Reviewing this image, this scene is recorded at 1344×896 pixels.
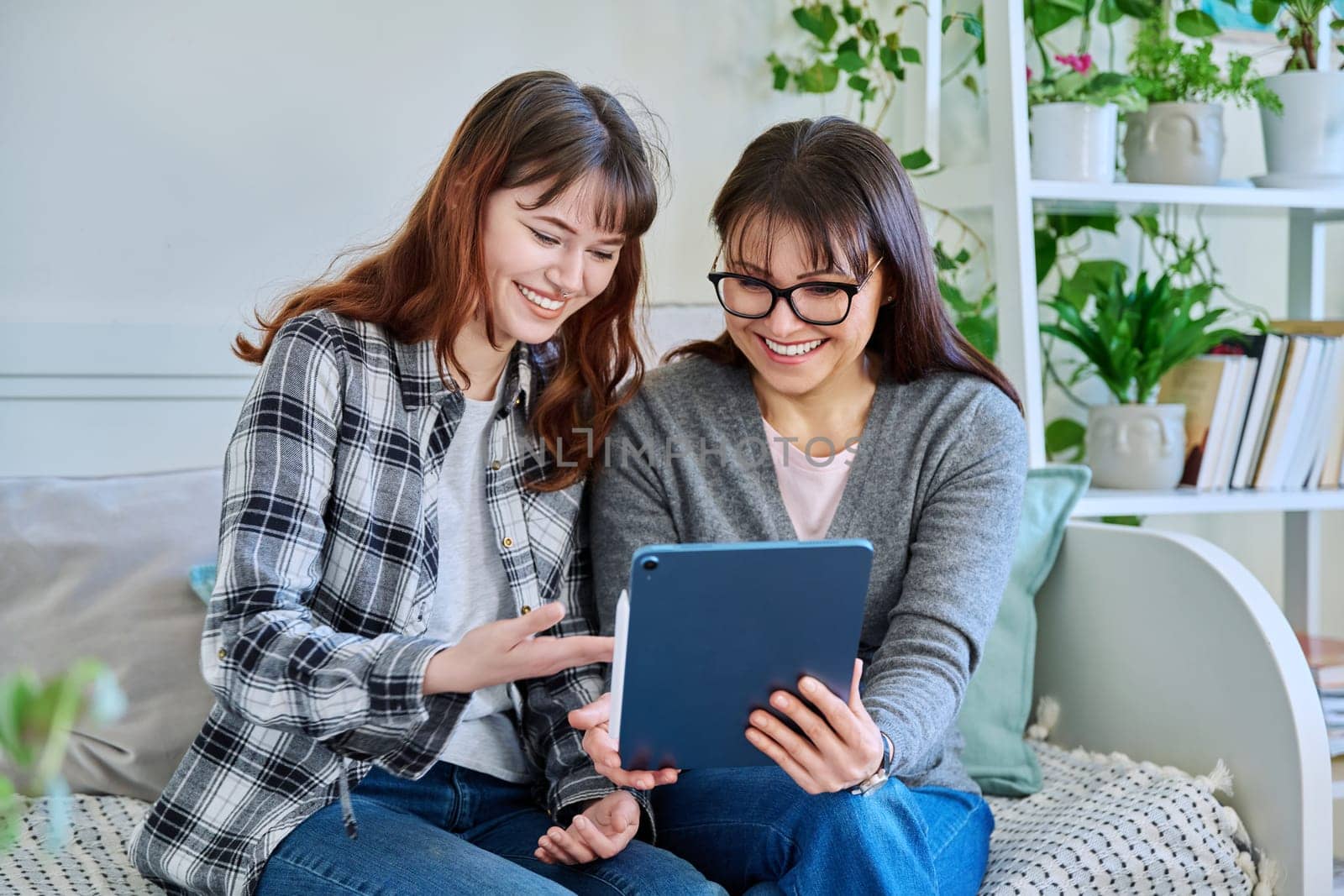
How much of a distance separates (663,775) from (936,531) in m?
0.35

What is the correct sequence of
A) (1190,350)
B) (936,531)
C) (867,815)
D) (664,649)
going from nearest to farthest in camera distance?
(664,649), (867,815), (936,531), (1190,350)

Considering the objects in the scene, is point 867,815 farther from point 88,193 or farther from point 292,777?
point 88,193

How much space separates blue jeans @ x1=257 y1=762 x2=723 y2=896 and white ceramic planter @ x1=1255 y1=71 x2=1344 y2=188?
1336 millimetres

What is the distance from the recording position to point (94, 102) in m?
1.49

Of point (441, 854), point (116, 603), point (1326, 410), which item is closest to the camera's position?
point (441, 854)

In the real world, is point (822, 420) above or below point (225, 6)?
below

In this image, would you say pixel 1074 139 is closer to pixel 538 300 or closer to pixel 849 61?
pixel 849 61

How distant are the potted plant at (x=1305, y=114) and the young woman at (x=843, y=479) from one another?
801 millimetres

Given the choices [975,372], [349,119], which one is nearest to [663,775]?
[975,372]

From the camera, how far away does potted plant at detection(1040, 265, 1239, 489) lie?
167 cm

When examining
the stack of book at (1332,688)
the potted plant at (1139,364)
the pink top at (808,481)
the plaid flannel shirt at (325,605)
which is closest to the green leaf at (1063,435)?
the potted plant at (1139,364)

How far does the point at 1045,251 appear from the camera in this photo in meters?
1.93

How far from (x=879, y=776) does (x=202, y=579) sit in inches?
28.9

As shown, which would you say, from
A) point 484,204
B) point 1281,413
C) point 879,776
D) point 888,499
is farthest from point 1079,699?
point 484,204
